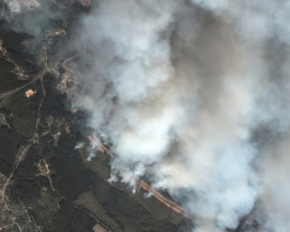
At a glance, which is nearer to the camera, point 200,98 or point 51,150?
point 200,98

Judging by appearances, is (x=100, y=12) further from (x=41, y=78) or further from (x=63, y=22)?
(x=41, y=78)

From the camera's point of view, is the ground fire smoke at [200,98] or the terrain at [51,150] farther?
the terrain at [51,150]

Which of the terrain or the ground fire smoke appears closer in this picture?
the ground fire smoke

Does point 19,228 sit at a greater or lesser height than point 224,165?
lesser

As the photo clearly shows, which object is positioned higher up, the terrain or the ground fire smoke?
the ground fire smoke

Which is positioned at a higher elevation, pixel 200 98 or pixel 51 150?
pixel 200 98

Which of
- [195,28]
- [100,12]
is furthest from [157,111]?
[100,12]

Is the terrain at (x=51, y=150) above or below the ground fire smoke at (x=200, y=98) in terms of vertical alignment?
below

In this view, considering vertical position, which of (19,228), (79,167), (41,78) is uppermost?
(41,78)
